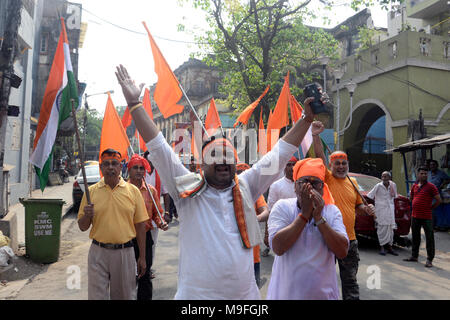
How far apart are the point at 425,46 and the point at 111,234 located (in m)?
18.1

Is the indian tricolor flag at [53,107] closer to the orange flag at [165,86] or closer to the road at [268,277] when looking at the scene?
the orange flag at [165,86]

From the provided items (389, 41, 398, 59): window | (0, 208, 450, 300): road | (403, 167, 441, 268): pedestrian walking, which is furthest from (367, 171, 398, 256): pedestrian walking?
(389, 41, 398, 59): window

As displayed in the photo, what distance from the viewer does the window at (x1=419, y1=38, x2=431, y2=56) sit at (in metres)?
17.0

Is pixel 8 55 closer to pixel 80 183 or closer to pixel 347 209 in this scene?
pixel 80 183

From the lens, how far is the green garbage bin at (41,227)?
21.0 ft

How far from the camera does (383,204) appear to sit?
7.92 m

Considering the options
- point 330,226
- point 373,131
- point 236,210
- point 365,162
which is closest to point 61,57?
point 236,210

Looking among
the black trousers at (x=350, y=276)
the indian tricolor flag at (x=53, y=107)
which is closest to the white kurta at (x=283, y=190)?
the black trousers at (x=350, y=276)

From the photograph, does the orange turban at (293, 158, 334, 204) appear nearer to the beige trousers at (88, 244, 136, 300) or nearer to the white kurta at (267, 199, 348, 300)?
the white kurta at (267, 199, 348, 300)

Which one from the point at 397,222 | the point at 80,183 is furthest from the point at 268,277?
the point at 80,183

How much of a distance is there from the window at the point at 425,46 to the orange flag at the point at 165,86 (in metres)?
16.3
